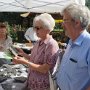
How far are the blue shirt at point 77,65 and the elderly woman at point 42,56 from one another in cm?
45

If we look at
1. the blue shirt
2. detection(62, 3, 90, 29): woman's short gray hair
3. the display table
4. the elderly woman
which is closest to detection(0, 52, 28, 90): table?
the display table

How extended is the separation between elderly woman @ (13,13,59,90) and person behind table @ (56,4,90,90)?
19.4 inches

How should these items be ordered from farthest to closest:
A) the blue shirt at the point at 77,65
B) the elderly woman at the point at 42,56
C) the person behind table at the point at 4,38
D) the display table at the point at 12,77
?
the person behind table at the point at 4,38
the display table at the point at 12,77
the elderly woman at the point at 42,56
the blue shirt at the point at 77,65

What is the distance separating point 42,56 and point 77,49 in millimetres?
725

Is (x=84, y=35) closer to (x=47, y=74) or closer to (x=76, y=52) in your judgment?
(x=76, y=52)

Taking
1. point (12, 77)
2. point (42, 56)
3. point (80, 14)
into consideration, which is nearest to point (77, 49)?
point (80, 14)

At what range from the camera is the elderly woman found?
141 inches

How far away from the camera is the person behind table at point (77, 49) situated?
292 centimetres

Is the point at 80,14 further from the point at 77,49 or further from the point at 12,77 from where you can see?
the point at 12,77

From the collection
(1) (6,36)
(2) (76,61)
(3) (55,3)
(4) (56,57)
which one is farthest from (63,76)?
(3) (55,3)

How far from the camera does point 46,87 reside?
148 inches

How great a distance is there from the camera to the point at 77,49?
9.87ft

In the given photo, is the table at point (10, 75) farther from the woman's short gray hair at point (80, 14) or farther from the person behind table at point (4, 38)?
the woman's short gray hair at point (80, 14)

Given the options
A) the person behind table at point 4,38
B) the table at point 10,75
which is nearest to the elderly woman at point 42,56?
the table at point 10,75
